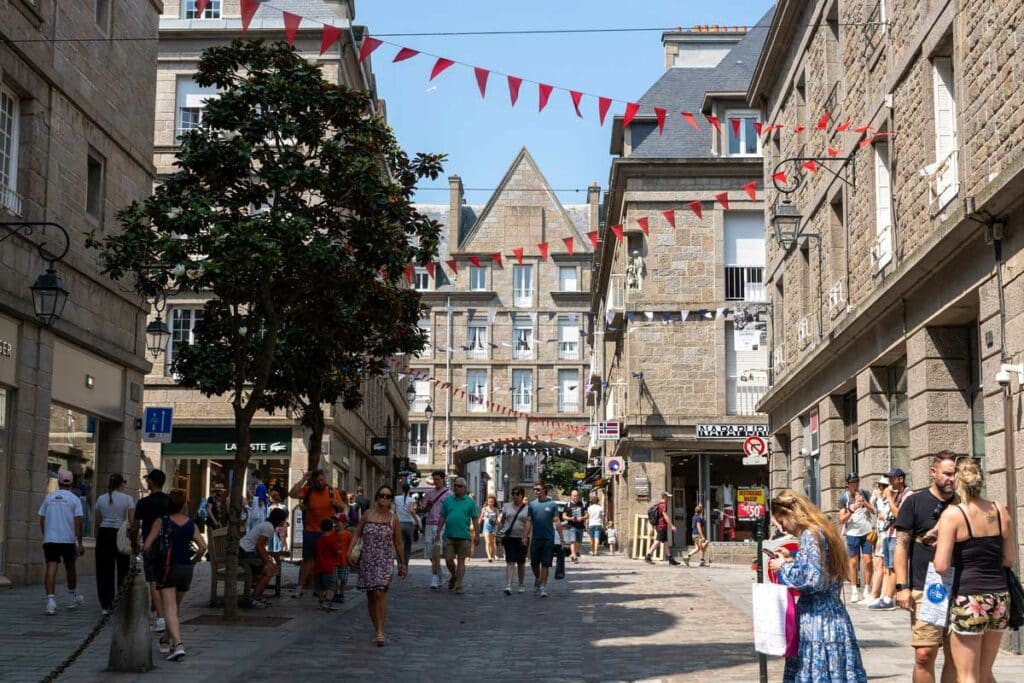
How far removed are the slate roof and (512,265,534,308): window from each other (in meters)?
32.8

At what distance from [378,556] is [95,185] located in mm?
11060

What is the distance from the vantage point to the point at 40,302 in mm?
16828

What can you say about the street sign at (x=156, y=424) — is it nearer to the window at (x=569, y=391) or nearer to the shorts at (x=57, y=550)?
the shorts at (x=57, y=550)

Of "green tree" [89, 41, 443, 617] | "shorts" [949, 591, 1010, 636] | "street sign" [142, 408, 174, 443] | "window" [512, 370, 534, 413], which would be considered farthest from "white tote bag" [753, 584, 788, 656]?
"window" [512, 370, 534, 413]

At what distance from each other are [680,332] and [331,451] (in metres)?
10.3

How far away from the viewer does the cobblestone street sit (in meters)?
11.1

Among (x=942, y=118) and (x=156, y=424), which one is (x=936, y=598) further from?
(x=156, y=424)

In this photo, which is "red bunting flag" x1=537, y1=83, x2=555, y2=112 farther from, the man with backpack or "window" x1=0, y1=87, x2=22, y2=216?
the man with backpack

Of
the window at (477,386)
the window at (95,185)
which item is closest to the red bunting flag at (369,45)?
the window at (95,185)

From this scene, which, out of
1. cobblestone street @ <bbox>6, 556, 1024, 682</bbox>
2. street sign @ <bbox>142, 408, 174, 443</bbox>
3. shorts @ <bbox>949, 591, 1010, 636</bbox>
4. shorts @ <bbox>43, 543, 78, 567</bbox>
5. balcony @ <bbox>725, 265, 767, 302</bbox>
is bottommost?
cobblestone street @ <bbox>6, 556, 1024, 682</bbox>

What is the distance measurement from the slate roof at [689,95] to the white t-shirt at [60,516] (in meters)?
27.0

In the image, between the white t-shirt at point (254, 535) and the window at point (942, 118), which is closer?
the window at point (942, 118)

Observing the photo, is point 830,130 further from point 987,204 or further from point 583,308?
point 583,308

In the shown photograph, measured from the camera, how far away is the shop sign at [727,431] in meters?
38.1
